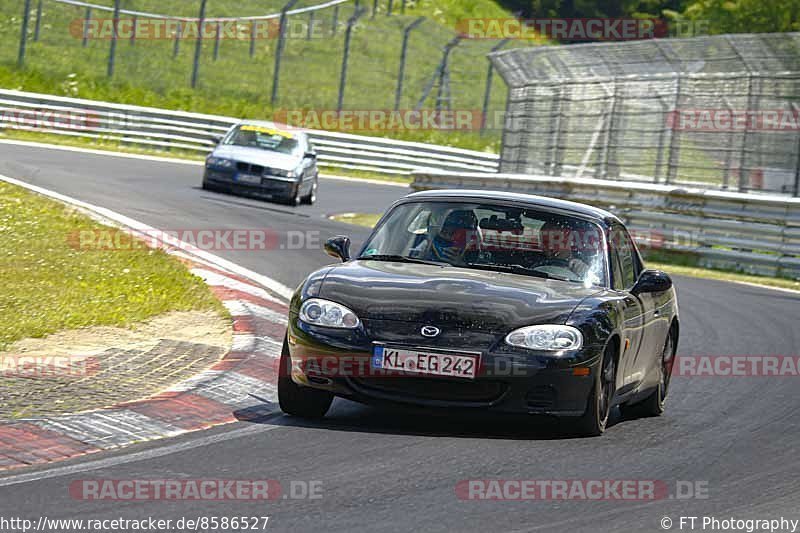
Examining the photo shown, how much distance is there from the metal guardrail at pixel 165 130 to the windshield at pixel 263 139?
4.21 m

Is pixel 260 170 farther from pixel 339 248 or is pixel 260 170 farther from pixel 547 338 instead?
pixel 547 338

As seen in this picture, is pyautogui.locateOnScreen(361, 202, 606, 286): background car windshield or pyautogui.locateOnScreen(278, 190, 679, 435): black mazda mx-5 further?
pyautogui.locateOnScreen(361, 202, 606, 286): background car windshield

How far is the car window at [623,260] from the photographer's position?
28.9 ft

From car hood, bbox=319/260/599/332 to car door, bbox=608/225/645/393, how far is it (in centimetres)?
31

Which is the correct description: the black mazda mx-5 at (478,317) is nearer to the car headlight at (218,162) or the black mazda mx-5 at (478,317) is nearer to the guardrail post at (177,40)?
the car headlight at (218,162)

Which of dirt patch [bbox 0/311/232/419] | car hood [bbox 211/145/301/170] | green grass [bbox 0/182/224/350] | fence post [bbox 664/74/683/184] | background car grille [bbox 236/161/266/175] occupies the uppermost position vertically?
fence post [bbox 664/74/683/184]

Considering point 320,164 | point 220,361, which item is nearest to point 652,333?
point 220,361

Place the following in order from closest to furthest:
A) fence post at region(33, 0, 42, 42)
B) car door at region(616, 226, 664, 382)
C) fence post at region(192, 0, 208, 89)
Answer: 1. car door at region(616, 226, 664, 382)
2. fence post at region(192, 0, 208, 89)
3. fence post at region(33, 0, 42, 42)

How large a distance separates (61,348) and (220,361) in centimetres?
104

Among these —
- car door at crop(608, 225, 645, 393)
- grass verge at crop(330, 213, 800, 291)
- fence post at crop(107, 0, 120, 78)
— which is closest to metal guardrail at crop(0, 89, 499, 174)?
fence post at crop(107, 0, 120, 78)

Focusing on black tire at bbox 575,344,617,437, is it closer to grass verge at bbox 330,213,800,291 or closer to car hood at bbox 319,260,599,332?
car hood at bbox 319,260,599,332

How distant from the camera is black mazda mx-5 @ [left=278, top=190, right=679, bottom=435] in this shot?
7473 millimetres

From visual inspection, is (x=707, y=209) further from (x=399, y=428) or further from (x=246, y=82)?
(x=246, y=82)

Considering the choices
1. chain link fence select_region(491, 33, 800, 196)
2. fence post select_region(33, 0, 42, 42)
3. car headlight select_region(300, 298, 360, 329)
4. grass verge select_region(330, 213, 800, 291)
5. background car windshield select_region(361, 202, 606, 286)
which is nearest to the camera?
car headlight select_region(300, 298, 360, 329)
